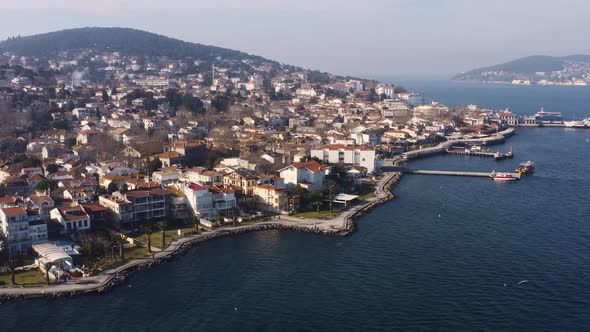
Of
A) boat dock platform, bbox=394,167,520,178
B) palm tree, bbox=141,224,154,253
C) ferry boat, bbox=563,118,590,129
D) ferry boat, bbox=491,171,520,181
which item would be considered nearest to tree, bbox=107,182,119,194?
palm tree, bbox=141,224,154,253

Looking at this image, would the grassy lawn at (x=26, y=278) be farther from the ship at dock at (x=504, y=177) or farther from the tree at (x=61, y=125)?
the tree at (x=61, y=125)

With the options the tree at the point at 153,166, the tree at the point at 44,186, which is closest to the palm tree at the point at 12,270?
the tree at the point at 44,186

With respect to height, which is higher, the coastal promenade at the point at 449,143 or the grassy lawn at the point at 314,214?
the coastal promenade at the point at 449,143

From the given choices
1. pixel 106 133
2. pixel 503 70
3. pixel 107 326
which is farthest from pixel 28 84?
pixel 503 70

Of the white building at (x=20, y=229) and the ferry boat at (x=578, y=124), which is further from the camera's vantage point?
the ferry boat at (x=578, y=124)

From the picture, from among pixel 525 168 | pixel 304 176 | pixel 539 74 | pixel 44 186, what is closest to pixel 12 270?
pixel 44 186

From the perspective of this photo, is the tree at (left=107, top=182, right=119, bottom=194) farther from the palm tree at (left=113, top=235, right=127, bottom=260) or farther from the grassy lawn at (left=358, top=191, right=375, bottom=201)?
the grassy lawn at (left=358, top=191, right=375, bottom=201)

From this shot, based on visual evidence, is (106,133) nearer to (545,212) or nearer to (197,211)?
(197,211)
